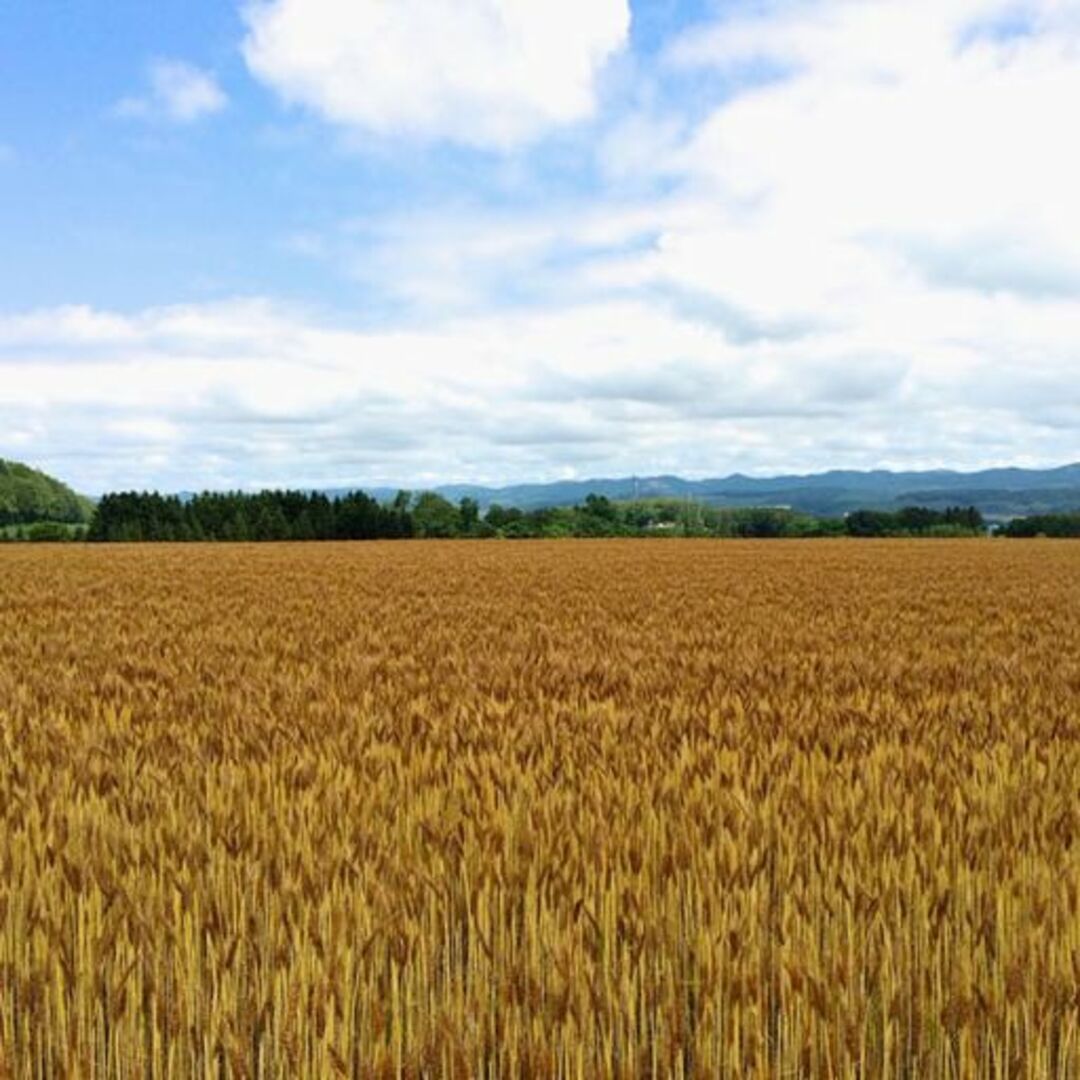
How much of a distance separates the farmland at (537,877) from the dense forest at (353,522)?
9196 centimetres

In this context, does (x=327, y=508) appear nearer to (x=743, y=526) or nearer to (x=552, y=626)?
(x=743, y=526)

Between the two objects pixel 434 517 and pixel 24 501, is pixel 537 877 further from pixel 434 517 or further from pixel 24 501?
pixel 24 501

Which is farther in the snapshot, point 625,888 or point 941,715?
point 941,715

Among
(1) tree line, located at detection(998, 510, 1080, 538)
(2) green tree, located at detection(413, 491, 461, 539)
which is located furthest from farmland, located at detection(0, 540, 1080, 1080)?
(2) green tree, located at detection(413, 491, 461, 539)

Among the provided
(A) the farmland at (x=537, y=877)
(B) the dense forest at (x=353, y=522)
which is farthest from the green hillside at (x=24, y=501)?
(A) the farmland at (x=537, y=877)

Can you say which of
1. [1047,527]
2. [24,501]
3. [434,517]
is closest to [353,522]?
[434,517]

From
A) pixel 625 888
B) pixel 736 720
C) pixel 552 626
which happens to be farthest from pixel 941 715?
pixel 552 626

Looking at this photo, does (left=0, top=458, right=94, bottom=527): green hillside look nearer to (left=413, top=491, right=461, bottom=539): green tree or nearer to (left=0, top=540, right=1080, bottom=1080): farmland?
(left=413, top=491, right=461, bottom=539): green tree

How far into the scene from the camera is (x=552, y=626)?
46.2ft

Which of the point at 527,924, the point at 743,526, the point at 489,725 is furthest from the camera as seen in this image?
the point at 743,526

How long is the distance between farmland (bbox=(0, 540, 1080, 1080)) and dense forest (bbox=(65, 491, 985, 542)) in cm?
9196

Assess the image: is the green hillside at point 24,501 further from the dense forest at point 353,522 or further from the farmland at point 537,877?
the farmland at point 537,877

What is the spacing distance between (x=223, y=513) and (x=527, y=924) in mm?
105776

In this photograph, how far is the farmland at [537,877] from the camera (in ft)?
8.68
